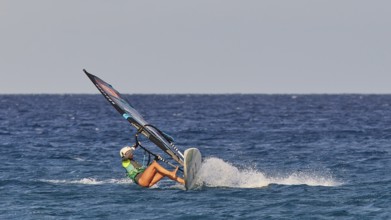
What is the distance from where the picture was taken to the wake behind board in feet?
82.9

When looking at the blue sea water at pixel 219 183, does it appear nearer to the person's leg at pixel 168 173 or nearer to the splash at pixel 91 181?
the splash at pixel 91 181

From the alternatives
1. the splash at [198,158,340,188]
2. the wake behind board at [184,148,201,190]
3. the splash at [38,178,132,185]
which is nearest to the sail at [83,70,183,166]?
the wake behind board at [184,148,201,190]

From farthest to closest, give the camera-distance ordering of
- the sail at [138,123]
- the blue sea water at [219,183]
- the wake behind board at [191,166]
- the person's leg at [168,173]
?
the sail at [138,123]
the wake behind board at [191,166]
the person's leg at [168,173]
the blue sea water at [219,183]

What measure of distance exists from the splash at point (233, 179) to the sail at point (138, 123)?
1.11 meters

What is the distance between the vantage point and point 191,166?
2555 cm

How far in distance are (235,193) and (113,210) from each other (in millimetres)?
4183

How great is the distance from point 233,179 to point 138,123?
11.8 ft

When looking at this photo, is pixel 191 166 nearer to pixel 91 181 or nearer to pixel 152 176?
pixel 152 176

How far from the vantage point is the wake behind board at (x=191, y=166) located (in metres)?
25.3

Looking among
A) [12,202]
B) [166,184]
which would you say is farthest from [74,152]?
[12,202]

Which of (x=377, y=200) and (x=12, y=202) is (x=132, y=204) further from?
(x=377, y=200)

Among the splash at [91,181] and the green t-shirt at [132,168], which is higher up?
the green t-shirt at [132,168]

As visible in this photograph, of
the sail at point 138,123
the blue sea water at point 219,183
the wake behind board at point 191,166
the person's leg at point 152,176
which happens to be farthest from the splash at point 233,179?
the person's leg at point 152,176

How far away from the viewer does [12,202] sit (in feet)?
79.0
